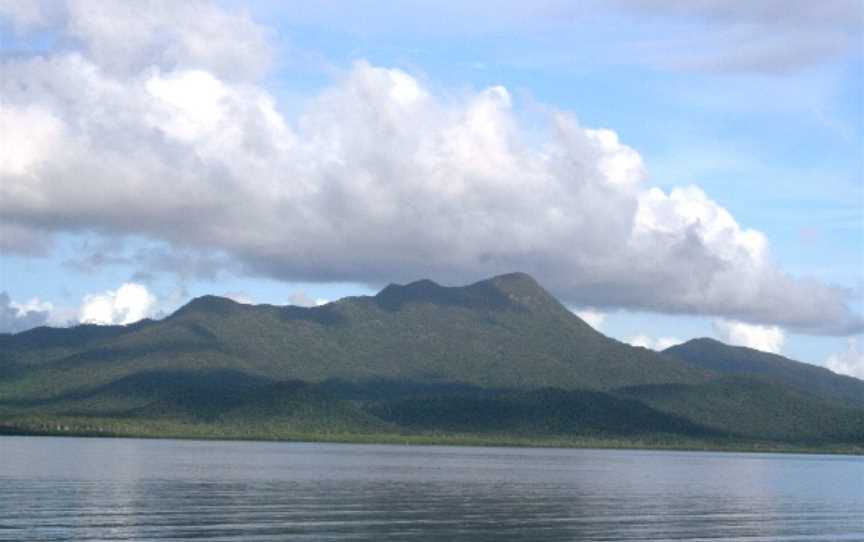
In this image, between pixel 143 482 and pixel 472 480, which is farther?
pixel 472 480

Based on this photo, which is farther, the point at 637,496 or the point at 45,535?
the point at 637,496

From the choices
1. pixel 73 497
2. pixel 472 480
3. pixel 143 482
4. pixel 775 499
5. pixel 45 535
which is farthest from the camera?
pixel 472 480

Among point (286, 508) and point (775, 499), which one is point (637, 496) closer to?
point (775, 499)

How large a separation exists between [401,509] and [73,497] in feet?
82.8

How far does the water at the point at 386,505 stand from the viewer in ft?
278

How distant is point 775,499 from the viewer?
5492 inches

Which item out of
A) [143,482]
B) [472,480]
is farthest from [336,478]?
[143,482]

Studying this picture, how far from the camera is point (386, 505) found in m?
107

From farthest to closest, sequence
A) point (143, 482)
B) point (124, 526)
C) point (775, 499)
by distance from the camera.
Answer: point (775, 499), point (143, 482), point (124, 526)

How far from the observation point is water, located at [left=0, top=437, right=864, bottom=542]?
8469cm

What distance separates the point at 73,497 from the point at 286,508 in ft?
57.5

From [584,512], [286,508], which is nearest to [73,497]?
[286,508]

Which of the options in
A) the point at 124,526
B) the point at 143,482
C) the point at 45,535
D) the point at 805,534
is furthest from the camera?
the point at 143,482

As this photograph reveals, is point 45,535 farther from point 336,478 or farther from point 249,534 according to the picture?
point 336,478
